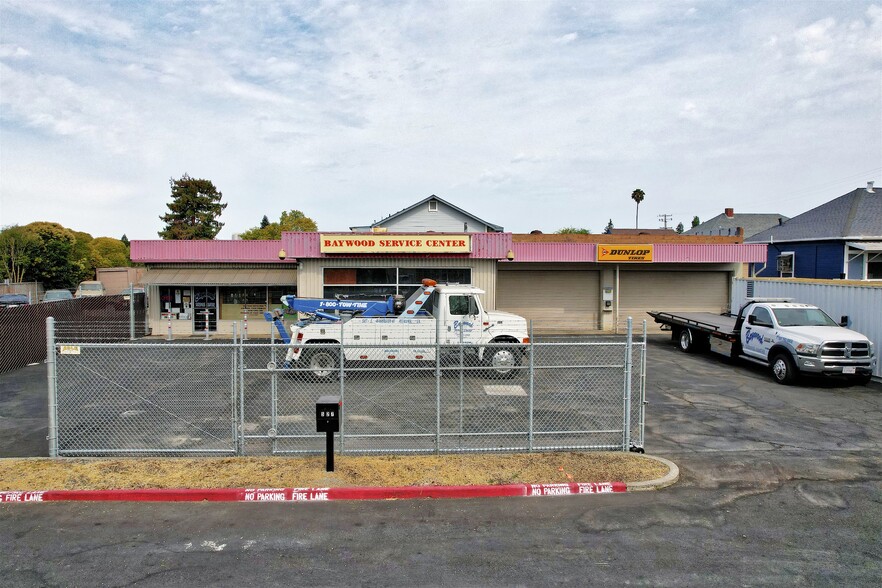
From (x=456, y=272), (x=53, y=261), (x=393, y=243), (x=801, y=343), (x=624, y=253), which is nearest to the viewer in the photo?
(x=801, y=343)

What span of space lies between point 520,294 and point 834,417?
16.5 metres

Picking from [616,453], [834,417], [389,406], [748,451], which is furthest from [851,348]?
[389,406]

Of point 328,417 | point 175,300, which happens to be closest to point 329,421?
point 328,417

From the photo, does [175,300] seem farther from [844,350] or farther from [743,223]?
[743,223]

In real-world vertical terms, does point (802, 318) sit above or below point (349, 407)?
above

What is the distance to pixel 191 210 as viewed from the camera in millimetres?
76000

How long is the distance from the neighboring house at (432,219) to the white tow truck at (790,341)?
2155 centimetres

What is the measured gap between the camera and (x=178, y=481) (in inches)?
288

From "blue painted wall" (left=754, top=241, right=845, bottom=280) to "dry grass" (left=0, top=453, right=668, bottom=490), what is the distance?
29.2 metres

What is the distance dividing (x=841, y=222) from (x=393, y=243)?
1017 inches

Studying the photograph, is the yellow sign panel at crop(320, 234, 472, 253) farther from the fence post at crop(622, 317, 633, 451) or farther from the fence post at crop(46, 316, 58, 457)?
the fence post at crop(46, 316, 58, 457)

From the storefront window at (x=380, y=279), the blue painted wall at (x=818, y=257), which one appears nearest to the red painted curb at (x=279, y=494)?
the storefront window at (x=380, y=279)

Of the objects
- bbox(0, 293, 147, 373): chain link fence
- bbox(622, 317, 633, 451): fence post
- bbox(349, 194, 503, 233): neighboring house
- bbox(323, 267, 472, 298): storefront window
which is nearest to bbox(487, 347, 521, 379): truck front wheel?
bbox(622, 317, 633, 451): fence post

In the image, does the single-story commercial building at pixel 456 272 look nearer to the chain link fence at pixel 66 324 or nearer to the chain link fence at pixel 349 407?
the chain link fence at pixel 66 324
